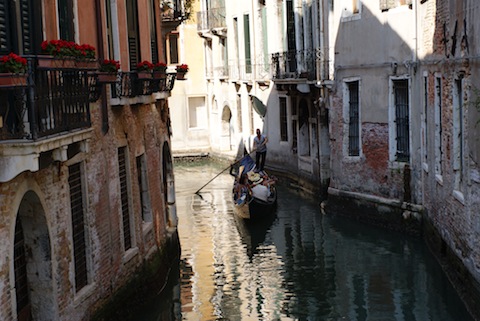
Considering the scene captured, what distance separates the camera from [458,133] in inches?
533

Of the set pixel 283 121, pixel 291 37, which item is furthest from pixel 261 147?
pixel 291 37

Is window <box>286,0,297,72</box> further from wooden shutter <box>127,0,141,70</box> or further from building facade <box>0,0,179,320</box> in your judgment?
wooden shutter <box>127,0,141,70</box>

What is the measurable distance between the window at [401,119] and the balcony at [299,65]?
3.10m

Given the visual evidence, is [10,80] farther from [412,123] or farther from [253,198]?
[253,198]

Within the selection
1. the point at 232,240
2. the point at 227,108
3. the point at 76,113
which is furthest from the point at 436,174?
the point at 227,108

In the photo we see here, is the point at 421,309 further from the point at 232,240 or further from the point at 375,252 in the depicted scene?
the point at 232,240

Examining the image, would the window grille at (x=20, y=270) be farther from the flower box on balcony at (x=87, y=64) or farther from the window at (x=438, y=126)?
the window at (x=438, y=126)

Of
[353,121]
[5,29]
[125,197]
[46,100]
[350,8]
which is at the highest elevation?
[350,8]

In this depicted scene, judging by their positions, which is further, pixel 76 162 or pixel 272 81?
pixel 272 81

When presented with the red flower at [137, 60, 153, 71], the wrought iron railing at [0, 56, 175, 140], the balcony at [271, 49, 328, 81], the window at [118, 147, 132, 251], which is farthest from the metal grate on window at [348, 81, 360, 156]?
the wrought iron railing at [0, 56, 175, 140]

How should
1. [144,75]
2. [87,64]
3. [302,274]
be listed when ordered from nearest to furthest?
[87,64], [144,75], [302,274]

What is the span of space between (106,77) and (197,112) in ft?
83.8

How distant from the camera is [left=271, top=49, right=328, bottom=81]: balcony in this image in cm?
2150

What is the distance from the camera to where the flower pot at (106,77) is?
10.5 m
